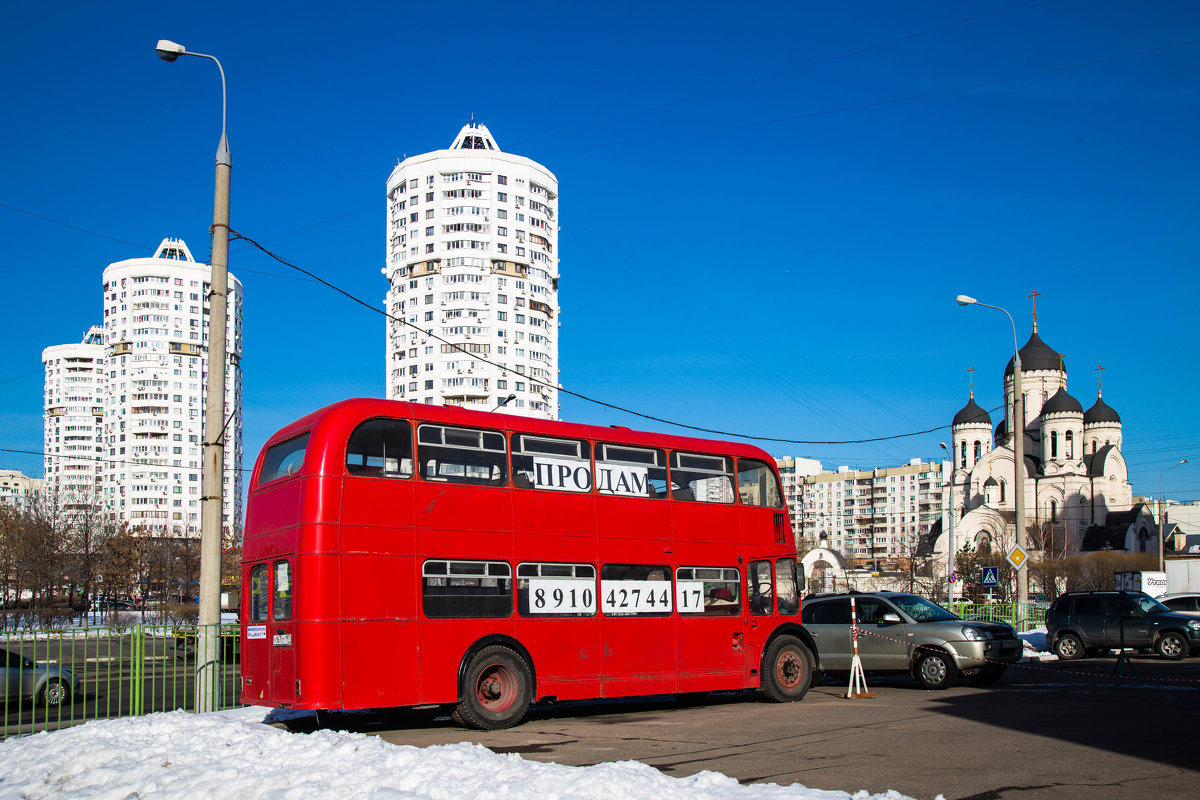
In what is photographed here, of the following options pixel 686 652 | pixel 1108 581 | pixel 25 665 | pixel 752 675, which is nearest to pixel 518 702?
pixel 686 652

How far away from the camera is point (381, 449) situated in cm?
1293

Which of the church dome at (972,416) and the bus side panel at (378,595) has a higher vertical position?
the church dome at (972,416)

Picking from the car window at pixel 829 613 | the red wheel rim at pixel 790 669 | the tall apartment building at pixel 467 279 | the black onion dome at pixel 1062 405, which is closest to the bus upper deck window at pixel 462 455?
the red wheel rim at pixel 790 669

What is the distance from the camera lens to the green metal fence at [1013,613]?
111 ft

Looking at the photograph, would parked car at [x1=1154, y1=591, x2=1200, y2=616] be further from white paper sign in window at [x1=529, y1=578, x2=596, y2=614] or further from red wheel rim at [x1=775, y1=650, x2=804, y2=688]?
white paper sign in window at [x1=529, y1=578, x2=596, y2=614]

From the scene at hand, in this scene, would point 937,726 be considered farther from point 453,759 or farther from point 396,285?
point 396,285

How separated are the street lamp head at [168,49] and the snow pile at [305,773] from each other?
9419mm

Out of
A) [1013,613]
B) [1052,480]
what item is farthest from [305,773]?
[1052,480]

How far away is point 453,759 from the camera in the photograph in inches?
348

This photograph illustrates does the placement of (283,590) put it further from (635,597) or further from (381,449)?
(635,597)

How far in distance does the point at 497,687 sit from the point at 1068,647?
1865cm

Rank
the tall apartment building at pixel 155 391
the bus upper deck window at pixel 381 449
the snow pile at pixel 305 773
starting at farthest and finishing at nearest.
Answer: the tall apartment building at pixel 155 391, the bus upper deck window at pixel 381 449, the snow pile at pixel 305 773

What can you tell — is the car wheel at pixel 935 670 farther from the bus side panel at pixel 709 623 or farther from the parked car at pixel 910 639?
the bus side panel at pixel 709 623

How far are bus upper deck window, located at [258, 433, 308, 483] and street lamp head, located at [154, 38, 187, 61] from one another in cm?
591
